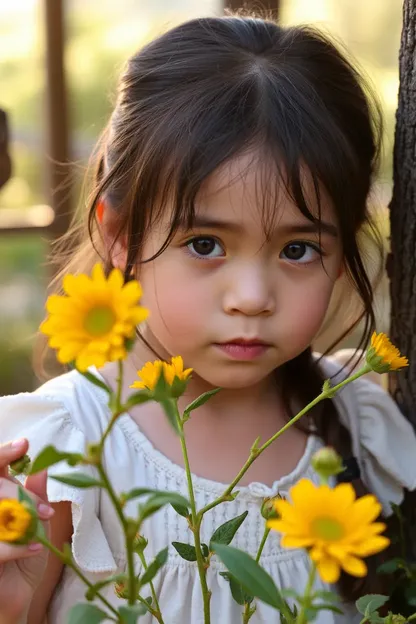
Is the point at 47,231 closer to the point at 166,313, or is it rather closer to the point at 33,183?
the point at 33,183

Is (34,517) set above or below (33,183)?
above

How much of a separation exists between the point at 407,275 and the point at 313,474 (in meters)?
0.28

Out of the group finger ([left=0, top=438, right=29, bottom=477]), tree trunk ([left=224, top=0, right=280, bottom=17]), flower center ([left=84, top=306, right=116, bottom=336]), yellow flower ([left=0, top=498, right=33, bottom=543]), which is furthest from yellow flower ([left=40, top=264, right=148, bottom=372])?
tree trunk ([left=224, top=0, right=280, bottom=17])

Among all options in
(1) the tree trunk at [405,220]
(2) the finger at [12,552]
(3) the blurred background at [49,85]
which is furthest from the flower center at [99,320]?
(3) the blurred background at [49,85]

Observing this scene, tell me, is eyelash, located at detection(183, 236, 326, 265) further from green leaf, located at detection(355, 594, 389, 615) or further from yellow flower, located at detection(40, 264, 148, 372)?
yellow flower, located at detection(40, 264, 148, 372)

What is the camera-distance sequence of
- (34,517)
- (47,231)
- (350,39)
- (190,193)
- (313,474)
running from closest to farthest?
(34,517), (190,193), (313,474), (47,231), (350,39)

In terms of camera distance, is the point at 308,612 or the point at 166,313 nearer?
the point at 308,612

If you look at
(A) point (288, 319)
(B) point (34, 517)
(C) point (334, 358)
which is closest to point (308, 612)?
(B) point (34, 517)

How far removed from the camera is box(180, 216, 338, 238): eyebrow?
0.97 meters

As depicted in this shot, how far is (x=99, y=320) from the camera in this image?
512mm

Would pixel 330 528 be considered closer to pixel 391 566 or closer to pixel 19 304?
pixel 391 566

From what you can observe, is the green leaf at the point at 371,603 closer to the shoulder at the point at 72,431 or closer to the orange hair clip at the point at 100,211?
the shoulder at the point at 72,431

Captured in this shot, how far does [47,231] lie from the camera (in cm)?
215

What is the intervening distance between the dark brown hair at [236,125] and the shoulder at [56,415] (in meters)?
0.17
